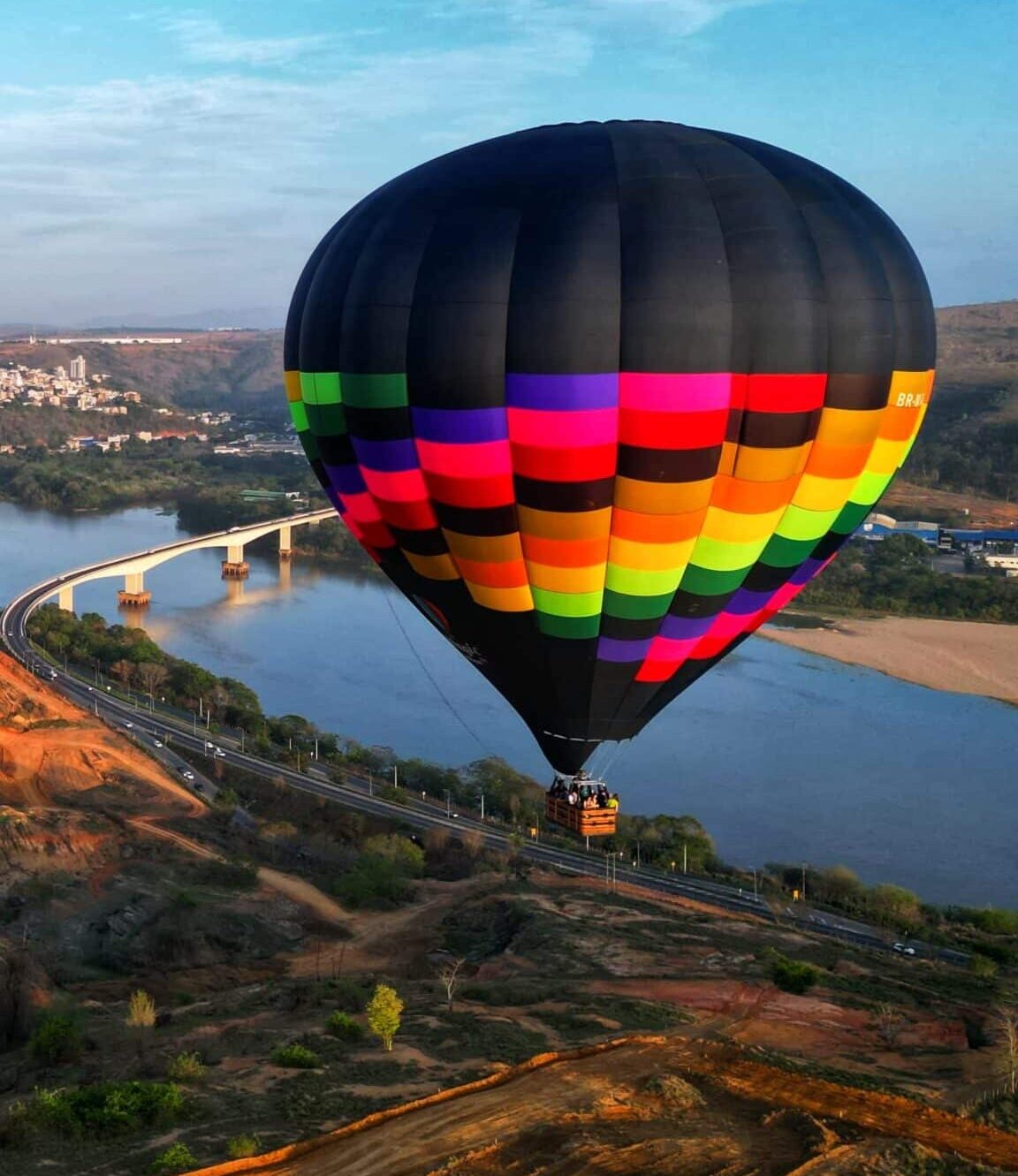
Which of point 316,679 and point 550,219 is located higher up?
point 550,219

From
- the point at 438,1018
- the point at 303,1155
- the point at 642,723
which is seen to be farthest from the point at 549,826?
the point at 303,1155

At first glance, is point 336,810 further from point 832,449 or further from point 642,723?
point 832,449

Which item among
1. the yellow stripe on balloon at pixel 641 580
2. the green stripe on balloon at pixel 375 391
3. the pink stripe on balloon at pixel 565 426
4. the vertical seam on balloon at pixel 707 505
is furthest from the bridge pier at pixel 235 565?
the pink stripe on balloon at pixel 565 426

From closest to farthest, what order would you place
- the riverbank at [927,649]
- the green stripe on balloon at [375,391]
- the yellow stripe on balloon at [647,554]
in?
the green stripe on balloon at [375,391] < the yellow stripe on balloon at [647,554] < the riverbank at [927,649]

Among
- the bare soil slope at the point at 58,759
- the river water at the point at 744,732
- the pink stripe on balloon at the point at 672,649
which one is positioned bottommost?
the river water at the point at 744,732

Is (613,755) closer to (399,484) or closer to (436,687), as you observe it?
(436,687)

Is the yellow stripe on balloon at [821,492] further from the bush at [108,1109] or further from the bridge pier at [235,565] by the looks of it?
the bridge pier at [235,565]
